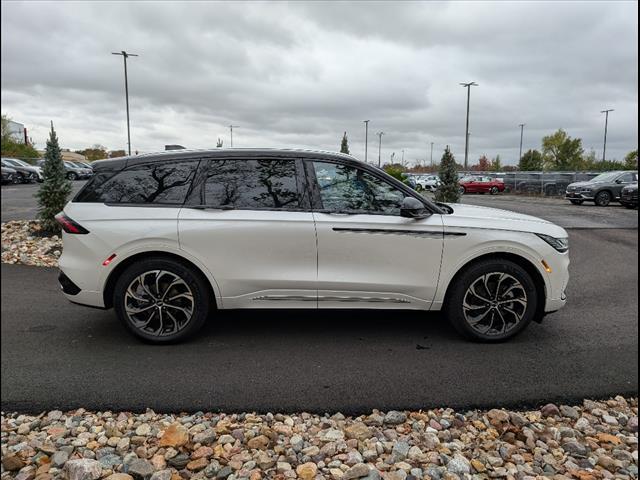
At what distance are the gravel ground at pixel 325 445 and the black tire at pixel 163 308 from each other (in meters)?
1.03

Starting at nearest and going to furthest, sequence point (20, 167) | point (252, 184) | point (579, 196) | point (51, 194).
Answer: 1. point (252, 184)
2. point (20, 167)
3. point (51, 194)
4. point (579, 196)

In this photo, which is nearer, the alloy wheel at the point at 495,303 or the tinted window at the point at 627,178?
the alloy wheel at the point at 495,303

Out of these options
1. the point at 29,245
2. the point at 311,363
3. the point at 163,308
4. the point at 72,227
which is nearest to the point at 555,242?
the point at 311,363

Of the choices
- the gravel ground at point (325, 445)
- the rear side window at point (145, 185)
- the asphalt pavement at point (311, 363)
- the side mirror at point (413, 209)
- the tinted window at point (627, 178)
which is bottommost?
the gravel ground at point (325, 445)

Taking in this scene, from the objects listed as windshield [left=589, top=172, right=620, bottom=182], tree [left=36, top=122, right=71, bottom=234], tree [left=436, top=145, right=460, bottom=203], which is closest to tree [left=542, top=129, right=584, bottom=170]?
windshield [left=589, top=172, right=620, bottom=182]

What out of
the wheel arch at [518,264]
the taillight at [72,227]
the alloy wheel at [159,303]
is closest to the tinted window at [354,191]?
the wheel arch at [518,264]

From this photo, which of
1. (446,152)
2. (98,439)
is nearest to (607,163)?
(446,152)

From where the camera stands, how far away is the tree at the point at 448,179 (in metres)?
9.55

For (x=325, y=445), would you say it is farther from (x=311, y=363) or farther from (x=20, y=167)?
(x=20, y=167)

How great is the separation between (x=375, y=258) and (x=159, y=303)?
1.88m

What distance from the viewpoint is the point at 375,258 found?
3902 millimetres

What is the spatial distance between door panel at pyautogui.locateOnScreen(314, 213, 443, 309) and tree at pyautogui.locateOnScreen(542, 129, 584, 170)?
58937 millimetres

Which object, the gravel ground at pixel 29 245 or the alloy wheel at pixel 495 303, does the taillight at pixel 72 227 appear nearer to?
the alloy wheel at pixel 495 303

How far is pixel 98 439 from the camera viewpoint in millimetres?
2656
